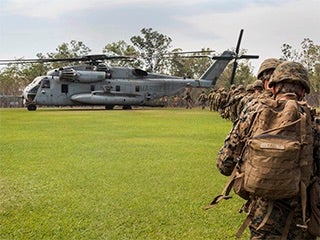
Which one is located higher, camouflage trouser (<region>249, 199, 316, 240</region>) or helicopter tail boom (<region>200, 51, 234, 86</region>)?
helicopter tail boom (<region>200, 51, 234, 86</region>)

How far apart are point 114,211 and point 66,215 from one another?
499 mm

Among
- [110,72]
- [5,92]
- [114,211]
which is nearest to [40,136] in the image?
[114,211]

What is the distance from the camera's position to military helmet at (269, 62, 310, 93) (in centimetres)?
282

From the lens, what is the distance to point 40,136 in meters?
12.2

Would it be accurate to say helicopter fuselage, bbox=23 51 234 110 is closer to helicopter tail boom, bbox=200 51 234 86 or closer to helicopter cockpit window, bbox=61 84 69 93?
helicopter cockpit window, bbox=61 84 69 93

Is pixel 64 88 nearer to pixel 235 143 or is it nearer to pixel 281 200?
pixel 235 143

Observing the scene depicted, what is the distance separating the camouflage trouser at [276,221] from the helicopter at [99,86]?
889 inches

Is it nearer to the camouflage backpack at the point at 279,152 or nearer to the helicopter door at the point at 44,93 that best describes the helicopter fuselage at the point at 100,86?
the helicopter door at the point at 44,93

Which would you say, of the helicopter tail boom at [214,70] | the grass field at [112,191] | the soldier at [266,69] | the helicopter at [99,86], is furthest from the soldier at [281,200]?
the helicopter tail boom at [214,70]

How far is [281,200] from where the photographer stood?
9.21ft

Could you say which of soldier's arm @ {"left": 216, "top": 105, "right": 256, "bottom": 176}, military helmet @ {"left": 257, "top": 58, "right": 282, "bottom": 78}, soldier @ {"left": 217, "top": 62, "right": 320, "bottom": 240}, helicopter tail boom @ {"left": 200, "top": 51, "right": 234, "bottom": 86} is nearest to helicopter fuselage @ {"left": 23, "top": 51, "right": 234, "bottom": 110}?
helicopter tail boom @ {"left": 200, "top": 51, "right": 234, "bottom": 86}

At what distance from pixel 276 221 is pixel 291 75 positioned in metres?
0.86

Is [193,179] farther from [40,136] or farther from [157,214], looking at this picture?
[40,136]

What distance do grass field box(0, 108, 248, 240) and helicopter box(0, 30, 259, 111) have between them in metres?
16.0
